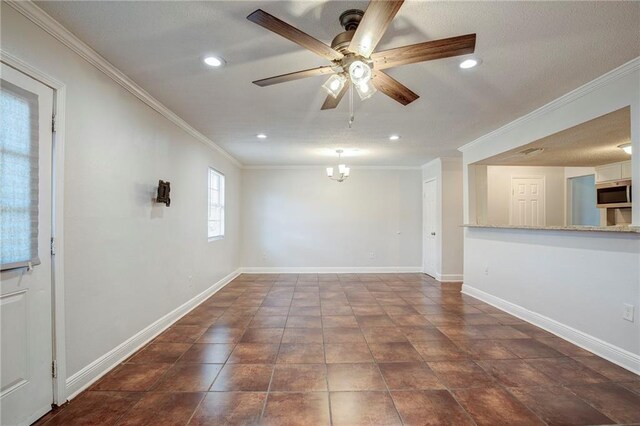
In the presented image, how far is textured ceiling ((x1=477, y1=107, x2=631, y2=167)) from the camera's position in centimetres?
289

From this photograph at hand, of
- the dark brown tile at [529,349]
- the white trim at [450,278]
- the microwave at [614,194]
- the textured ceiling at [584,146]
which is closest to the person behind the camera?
the dark brown tile at [529,349]

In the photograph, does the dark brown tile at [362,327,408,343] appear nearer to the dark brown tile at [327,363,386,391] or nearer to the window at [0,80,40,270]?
the dark brown tile at [327,363,386,391]

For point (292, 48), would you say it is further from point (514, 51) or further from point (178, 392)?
point (178, 392)

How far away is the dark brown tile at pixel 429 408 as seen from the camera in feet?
5.89

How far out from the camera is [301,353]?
2693mm

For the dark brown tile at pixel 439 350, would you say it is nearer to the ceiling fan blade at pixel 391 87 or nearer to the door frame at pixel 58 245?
the ceiling fan blade at pixel 391 87

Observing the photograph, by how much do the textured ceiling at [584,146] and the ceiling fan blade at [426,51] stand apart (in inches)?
77.9

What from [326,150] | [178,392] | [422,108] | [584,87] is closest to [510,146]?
[584,87]

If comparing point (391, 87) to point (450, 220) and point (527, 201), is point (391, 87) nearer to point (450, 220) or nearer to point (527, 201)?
point (450, 220)

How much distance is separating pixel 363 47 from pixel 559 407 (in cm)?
254

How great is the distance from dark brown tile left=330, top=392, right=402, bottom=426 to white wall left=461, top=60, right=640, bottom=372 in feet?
6.92

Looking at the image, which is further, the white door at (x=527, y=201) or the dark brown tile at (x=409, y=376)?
the white door at (x=527, y=201)

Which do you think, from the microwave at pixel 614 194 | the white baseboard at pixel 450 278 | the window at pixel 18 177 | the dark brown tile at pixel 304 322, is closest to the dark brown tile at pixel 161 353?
the dark brown tile at pixel 304 322

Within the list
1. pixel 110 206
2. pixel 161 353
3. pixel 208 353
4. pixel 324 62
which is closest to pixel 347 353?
pixel 208 353
